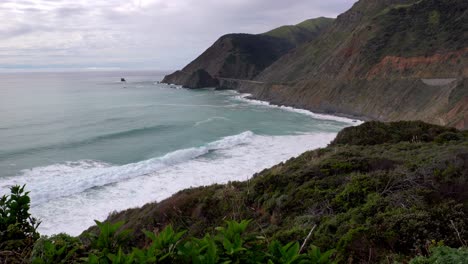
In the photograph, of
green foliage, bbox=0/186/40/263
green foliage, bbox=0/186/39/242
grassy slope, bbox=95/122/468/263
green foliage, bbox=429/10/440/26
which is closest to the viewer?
green foliage, bbox=0/186/40/263

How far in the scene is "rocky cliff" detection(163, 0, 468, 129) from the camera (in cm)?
4437

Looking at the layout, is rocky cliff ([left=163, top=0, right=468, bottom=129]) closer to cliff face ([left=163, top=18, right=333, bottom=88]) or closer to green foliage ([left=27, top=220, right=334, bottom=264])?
green foliage ([left=27, top=220, right=334, bottom=264])

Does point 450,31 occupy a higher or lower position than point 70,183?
higher

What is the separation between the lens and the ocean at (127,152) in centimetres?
2009

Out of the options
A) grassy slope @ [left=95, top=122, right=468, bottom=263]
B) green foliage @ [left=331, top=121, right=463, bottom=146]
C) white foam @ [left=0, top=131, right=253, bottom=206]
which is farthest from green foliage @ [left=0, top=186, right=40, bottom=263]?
white foam @ [left=0, top=131, right=253, bottom=206]

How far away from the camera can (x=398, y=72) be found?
54625mm

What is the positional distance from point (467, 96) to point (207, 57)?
10533cm

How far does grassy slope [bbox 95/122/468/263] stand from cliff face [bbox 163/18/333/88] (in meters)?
106

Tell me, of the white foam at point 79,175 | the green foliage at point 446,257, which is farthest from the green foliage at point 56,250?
the white foam at point 79,175

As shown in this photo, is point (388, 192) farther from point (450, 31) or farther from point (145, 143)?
point (450, 31)

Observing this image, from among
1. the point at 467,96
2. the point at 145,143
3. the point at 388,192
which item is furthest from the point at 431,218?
the point at 467,96

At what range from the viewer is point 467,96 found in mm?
36781

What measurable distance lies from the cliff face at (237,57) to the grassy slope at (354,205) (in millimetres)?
105644

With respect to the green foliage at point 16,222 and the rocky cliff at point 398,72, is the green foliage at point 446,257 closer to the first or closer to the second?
the green foliage at point 16,222
